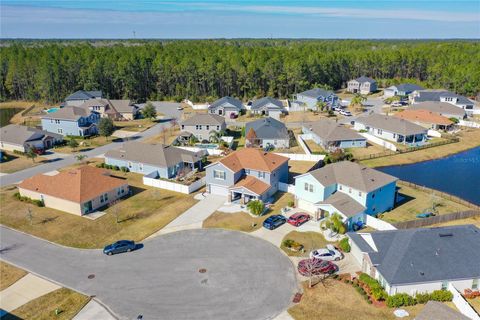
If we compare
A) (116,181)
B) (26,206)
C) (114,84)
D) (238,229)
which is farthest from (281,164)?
(114,84)

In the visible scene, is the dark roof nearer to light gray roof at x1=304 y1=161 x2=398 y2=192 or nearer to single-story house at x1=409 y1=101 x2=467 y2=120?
light gray roof at x1=304 y1=161 x2=398 y2=192

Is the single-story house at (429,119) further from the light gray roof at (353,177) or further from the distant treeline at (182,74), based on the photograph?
the light gray roof at (353,177)

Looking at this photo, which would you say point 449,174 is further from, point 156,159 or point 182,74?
point 182,74

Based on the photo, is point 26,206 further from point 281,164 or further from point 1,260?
point 281,164

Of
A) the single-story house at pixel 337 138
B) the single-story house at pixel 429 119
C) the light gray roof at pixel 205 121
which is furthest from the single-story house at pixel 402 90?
the light gray roof at pixel 205 121

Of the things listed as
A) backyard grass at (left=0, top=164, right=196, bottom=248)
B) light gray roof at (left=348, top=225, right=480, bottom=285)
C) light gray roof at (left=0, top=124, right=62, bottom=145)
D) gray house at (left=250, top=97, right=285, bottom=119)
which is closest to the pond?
light gray roof at (left=348, top=225, right=480, bottom=285)
